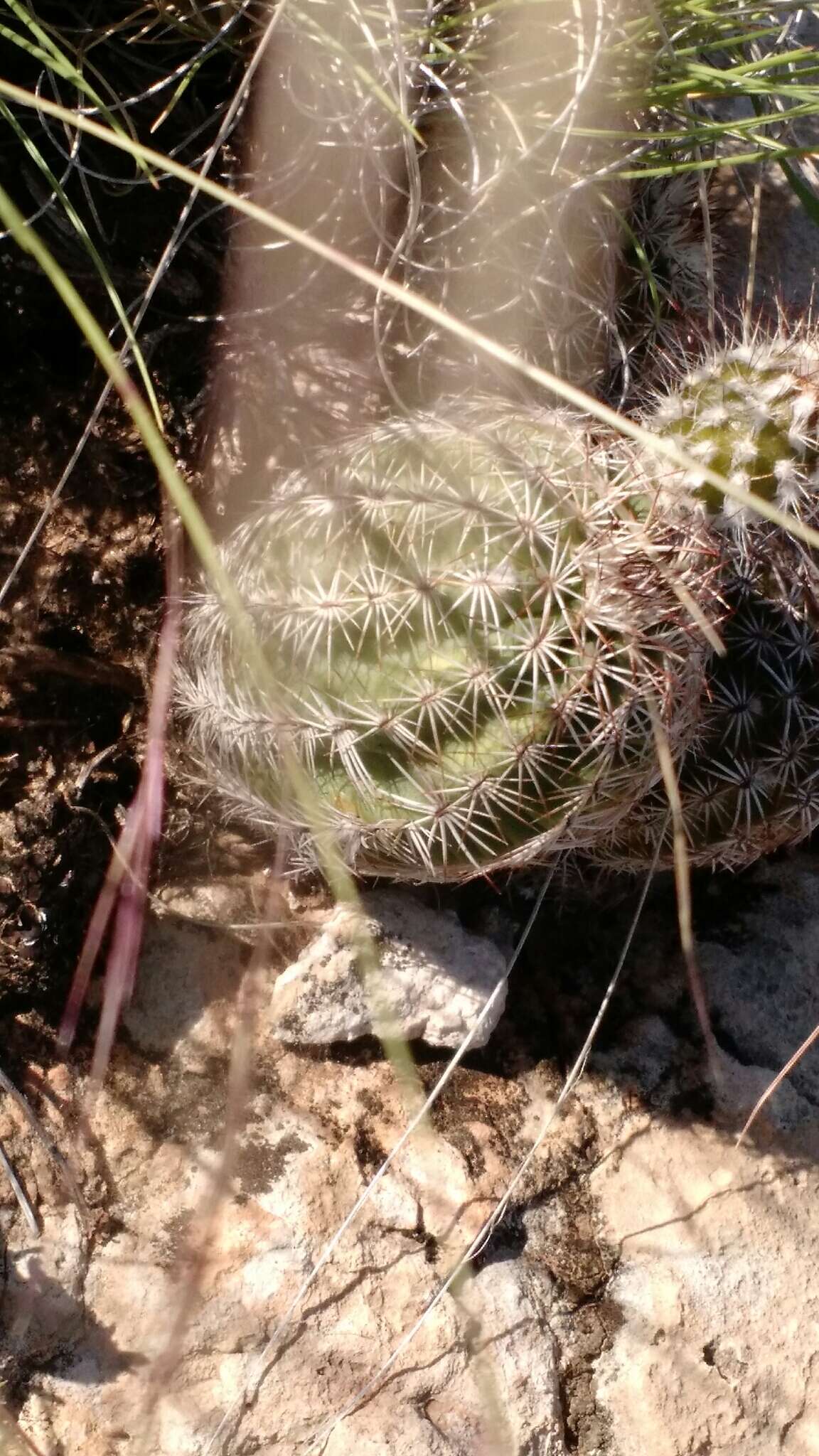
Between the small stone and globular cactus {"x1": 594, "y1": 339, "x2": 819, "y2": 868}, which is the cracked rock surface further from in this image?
globular cactus {"x1": 594, "y1": 339, "x2": 819, "y2": 868}

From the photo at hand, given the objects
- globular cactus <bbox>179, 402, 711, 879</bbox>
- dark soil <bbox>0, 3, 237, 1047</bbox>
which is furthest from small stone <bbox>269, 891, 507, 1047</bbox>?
dark soil <bbox>0, 3, 237, 1047</bbox>

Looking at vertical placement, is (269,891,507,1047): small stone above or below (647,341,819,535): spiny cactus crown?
below

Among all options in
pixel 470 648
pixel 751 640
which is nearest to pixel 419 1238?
pixel 470 648

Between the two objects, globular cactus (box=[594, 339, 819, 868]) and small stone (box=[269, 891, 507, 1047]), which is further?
small stone (box=[269, 891, 507, 1047])

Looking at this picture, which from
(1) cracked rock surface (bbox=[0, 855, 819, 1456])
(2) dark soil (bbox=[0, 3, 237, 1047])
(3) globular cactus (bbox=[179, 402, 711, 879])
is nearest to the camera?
(3) globular cactus (bbox=[179, 402, 711, 879])

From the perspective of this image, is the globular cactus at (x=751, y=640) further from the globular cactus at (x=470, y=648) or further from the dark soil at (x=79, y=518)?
the dark soil at (x=79, y=518)

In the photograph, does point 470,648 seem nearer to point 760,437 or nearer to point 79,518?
point 760,437
